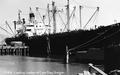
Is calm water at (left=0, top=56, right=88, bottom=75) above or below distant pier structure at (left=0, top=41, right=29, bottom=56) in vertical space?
below

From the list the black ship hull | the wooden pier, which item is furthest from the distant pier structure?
the black ship hull

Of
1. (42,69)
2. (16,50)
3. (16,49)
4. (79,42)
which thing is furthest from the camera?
(16,50)

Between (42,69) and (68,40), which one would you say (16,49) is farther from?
(42,69)

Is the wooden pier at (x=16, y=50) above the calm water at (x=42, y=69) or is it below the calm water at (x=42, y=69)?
above

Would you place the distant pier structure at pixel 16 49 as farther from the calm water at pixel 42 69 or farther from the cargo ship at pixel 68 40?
the calm water at pixel 42 69

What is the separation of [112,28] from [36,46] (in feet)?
201

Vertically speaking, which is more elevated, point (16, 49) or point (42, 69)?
point (16, 49)

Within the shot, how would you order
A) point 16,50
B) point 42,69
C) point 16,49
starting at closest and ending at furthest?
point 42,69 → point 16,49 → point 16,50

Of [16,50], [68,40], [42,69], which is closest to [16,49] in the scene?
[16,50]

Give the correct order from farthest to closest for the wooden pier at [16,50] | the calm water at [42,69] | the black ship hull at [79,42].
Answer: the wooden pier at [16,50] → the black ship hull at [79,42] → the calm water at [42,69]

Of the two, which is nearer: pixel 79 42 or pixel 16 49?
pixel 79 42

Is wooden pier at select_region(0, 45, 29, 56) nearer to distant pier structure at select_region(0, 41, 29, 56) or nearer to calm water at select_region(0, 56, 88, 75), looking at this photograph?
distant pier structure at select_region(0, 41, 29, 56)

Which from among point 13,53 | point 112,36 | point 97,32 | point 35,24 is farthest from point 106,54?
point 35,24

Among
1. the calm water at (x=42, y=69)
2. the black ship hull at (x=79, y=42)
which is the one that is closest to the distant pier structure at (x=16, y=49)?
the black ship hull at (x=79, y=42)
